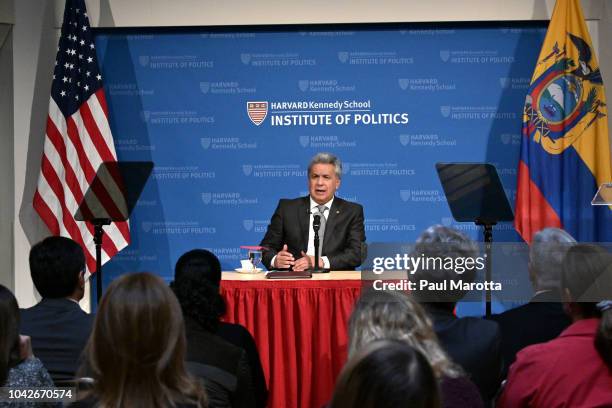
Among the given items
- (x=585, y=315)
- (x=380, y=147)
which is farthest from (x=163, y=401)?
(x=380, y=147)

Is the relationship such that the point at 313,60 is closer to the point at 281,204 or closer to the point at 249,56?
the point at 249,56

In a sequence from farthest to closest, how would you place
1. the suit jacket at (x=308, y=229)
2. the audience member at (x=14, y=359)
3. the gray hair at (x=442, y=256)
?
the suit jacket at (x=308, y=229), the gray hair at (x=442, y=256), the audience member at (x=14, y=359)

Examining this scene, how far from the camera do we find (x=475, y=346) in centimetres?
249

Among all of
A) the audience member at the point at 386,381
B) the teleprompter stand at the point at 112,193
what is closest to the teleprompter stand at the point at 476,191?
the teleprompter stand at the point at 112,193

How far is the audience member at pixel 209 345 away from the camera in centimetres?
246

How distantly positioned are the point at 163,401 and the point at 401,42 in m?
5.08

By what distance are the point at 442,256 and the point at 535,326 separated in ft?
1.54

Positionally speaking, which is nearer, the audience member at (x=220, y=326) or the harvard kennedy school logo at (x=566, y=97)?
the audience member at (x=220, y=326)

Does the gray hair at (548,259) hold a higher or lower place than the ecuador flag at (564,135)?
lower

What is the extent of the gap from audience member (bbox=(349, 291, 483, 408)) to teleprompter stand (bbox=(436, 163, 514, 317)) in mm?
2478

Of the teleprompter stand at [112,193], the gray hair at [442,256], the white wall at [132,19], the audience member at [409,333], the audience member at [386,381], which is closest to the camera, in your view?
the audience member at [386,381]

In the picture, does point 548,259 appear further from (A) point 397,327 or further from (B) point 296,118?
(B) point 296,118

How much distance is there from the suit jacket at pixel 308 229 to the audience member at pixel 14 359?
10.3 ft

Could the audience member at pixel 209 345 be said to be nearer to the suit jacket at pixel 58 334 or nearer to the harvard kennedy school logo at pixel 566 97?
the suit jacket at pixel 58 334
